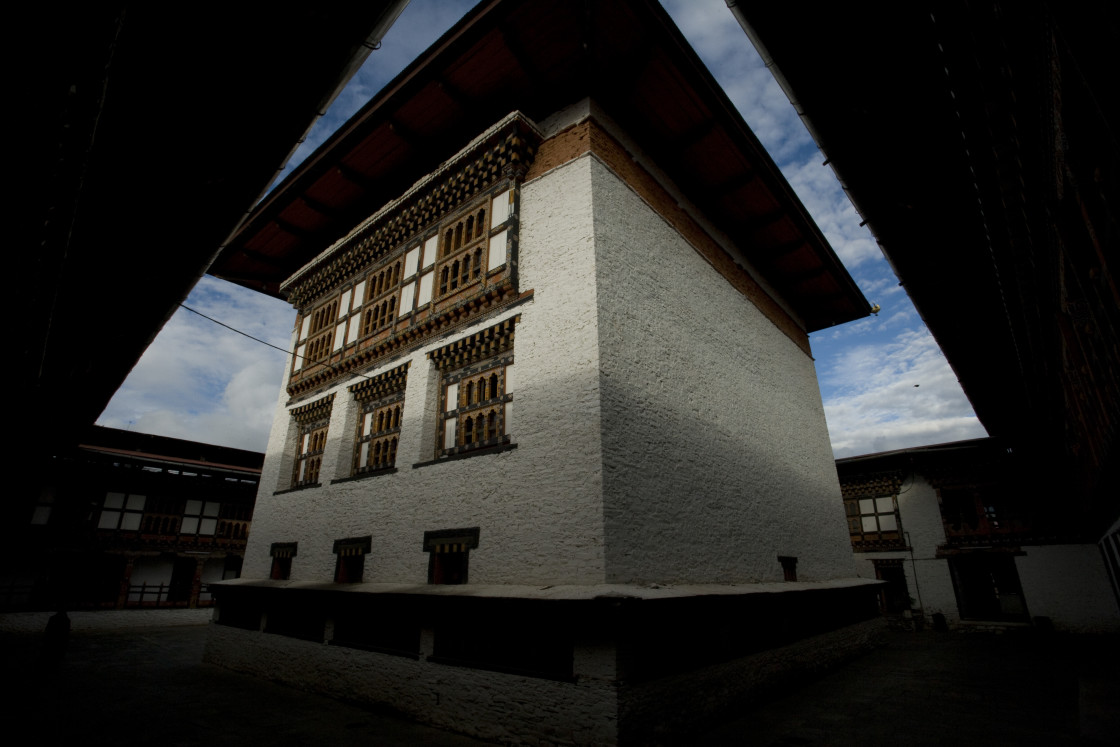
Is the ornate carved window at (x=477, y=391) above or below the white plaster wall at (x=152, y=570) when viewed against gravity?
above

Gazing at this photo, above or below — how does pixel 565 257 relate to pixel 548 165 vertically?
below

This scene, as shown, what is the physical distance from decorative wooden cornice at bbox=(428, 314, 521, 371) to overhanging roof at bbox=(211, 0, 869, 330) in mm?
4335

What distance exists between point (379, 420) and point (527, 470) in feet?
14.8

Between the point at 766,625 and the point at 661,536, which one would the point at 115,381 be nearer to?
the point at 661,536

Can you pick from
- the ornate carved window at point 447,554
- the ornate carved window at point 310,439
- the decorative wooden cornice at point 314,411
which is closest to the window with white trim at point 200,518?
the decorative wooden cornice at point 314,411

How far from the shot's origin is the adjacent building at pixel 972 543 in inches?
Answer: 590

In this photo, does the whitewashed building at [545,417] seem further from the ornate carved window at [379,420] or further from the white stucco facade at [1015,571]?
the white stucco facade at [1015,571]

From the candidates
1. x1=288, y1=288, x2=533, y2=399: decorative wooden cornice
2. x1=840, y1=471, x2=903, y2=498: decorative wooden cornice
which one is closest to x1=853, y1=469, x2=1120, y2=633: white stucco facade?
A: x1=840, y1=471, x2=903, y2=498: decorative wooden cornice

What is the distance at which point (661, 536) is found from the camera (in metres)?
6.77

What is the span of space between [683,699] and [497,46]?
33.1 feet

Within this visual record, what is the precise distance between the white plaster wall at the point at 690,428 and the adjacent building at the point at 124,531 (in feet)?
64.3

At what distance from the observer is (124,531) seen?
19484 millimetres

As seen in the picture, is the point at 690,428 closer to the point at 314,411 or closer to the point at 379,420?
the point at 379,420

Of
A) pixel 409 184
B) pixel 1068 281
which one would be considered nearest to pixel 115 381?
pixel 409 184
